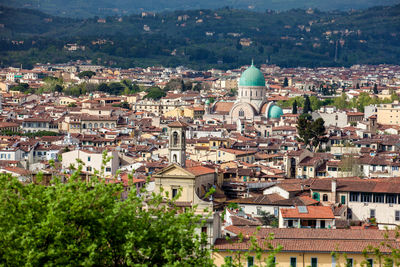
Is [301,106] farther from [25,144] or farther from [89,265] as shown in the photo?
[89,265]

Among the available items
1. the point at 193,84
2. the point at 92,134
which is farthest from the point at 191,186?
the point at 193,84

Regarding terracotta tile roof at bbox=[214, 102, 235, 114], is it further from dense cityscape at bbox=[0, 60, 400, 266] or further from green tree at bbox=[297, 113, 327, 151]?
green tree at bbox=[297, 113, 327, 151]

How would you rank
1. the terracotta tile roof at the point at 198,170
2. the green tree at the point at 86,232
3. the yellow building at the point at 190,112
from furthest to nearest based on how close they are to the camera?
the yellow building at the point at 190,112
the terracotta tile roof at the point at 198,170
the green tree at the point at 86,232

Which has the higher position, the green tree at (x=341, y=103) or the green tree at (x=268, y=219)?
the green tree at (x=341, y=103)

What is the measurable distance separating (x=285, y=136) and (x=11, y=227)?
1977 inches

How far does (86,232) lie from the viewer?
16141 mm

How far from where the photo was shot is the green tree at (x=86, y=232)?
1557 centimetres

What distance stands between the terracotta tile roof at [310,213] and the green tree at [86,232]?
442 inches

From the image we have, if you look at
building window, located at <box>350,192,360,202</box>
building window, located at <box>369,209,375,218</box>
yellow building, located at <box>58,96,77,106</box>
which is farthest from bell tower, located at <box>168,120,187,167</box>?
yellow building, located at <box>58,96,77,106</box>

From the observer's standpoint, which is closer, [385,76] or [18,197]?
[18,197]

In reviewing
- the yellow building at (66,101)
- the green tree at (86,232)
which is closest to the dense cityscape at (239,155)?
the yellow building at (66,101)

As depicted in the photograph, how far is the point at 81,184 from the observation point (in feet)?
56.0

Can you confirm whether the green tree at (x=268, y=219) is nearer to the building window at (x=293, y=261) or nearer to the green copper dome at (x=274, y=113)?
the building window at (x=293, y=261)

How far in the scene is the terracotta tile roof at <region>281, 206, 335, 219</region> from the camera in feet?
92.4
